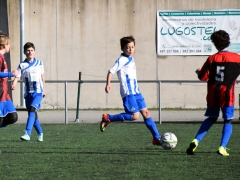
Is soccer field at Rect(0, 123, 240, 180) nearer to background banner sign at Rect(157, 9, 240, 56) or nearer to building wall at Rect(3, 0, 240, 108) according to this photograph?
building wall at Rect(3, 0, 240, 108)

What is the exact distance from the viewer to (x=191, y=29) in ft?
75.3

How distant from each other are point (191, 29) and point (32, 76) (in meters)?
11.7

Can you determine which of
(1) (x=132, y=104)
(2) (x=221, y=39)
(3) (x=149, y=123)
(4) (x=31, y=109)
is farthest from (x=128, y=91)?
(4) (x=31, y=109)

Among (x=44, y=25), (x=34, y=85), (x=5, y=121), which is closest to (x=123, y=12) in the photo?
(x=44, y=25)

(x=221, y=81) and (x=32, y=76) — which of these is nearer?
(x=221, y=81)

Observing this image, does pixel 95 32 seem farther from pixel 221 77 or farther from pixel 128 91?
pixel 221 77

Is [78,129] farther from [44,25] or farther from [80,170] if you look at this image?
[44,25]

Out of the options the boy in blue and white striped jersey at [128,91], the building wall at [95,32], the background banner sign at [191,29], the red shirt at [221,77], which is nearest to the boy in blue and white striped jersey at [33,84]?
the boy in blue and white striped jersey at [128,91]

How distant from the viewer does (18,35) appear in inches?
909

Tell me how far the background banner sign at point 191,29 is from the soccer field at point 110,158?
9.67m

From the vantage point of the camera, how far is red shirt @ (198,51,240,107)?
918 cm

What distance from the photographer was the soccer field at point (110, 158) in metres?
7.62

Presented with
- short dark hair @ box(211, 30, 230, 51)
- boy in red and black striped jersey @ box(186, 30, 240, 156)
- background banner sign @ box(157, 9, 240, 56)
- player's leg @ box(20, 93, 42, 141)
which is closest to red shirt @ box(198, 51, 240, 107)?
boy in red and black striped jersey @ box(186, 30, 240, 156)

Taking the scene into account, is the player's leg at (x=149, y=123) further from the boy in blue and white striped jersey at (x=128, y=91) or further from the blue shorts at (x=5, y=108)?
the blue shorts at (x=5, y=108)
